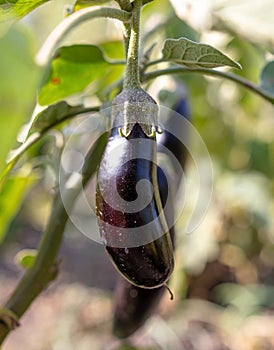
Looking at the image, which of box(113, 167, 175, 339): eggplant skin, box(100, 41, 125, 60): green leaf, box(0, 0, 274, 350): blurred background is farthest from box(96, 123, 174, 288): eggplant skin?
box(0, 0, 274, 350): blurred background

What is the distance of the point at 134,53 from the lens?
0.53 meters

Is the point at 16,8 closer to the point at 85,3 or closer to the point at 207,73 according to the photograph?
the point at 85,3

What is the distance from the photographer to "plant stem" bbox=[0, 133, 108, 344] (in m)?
0.74

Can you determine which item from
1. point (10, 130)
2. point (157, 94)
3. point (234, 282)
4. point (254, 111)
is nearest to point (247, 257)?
point (234, 282)

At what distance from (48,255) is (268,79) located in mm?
347

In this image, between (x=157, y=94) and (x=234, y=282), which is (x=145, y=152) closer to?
(x=157, y=94)

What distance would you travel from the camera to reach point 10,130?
2.04 feet

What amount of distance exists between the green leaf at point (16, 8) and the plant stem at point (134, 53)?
0.10 metres

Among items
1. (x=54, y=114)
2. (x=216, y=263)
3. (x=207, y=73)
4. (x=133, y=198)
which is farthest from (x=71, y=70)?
(x=216, y=263)

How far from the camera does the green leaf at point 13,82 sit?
1.78 ft

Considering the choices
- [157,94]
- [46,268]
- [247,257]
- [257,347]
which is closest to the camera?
[46,268]

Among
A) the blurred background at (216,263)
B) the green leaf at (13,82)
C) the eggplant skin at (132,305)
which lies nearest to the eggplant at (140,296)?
the eggplant skin at (132,305)

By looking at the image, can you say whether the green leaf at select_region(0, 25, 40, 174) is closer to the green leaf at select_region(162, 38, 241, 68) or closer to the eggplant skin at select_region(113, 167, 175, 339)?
the green leaf at select_region(162, 38, 241, 68)

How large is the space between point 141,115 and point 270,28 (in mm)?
347
